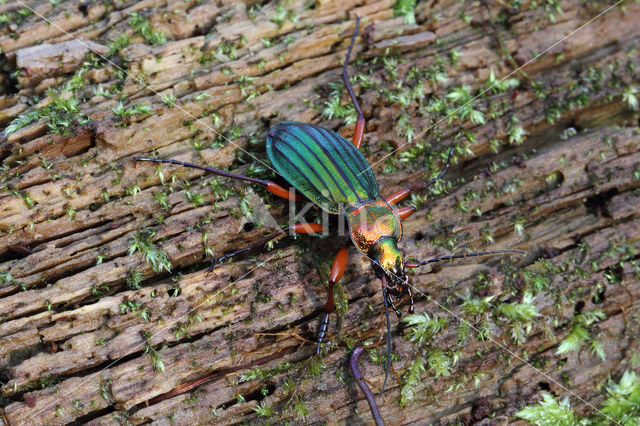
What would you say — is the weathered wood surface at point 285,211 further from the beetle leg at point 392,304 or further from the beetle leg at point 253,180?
the beetle leg at point 392,304

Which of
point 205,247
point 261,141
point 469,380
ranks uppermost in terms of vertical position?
point 261,141

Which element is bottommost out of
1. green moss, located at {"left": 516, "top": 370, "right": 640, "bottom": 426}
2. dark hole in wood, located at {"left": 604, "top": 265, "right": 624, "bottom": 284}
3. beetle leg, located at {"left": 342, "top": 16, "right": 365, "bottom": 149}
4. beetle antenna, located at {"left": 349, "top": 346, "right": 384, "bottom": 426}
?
green moss, located at {"left": 516, "top": 370, "right": 640, "bottom": 426}

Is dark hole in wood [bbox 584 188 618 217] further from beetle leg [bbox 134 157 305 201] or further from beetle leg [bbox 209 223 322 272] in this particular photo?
beetle leg [bbox 134 157 305 201]

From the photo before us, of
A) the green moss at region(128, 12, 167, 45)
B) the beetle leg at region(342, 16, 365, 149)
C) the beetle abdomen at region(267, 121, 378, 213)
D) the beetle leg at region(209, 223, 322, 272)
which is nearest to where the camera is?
the beetle leg at region(209, 223, 322, 272)

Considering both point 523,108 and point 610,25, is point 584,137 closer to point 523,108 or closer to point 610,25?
point 523,108

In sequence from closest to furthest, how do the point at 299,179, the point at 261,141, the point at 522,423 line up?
the point at 522,423
the point at 299,179
the point at 261,141

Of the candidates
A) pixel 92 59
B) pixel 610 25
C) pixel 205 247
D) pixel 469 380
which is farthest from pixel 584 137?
pixel 92 59

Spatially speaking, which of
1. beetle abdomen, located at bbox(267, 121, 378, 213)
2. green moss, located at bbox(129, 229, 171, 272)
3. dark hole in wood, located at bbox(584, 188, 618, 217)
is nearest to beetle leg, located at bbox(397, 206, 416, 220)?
beetle abdomen, located at bbox(267, 121, 378, 213)
